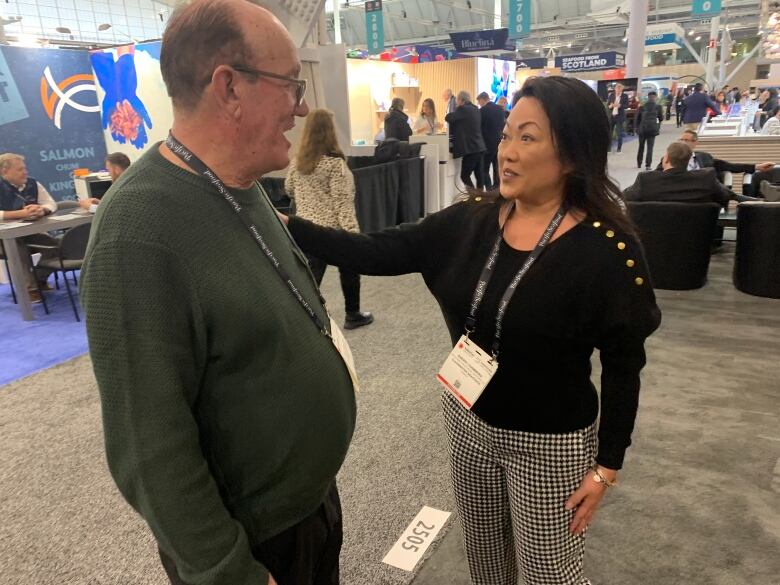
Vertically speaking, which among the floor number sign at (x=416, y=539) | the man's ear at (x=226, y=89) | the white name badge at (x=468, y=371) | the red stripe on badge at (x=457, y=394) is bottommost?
the floor number sign at (x=416, y=539)

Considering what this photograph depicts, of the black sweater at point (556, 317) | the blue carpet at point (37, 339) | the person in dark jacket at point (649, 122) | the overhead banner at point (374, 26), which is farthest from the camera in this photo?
the overhead banner at point (374, 26)

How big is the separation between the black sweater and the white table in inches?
162

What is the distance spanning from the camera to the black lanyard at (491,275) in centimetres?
118

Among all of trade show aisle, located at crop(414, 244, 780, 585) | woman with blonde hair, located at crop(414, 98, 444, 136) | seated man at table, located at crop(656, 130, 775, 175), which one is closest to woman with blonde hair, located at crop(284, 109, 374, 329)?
trade show aisle, located at crop(414, 244, 780, 585)

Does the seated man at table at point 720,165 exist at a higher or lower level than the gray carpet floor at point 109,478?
higher

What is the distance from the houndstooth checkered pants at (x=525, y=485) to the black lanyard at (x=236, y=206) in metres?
0.58

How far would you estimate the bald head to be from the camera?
79 cm

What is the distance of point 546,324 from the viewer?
1158 mm

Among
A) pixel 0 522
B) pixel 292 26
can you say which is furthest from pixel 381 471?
pixel 292 26

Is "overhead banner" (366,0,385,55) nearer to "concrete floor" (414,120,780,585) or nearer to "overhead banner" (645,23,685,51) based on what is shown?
"overhead banner" (645,23,685,51)

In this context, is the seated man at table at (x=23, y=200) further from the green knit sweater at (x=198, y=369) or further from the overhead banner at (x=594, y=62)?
the overhead banner at (x=594, y=62)

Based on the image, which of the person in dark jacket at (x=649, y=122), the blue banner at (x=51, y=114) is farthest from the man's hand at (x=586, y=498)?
the person in dark jacket at (x=649, y=122)

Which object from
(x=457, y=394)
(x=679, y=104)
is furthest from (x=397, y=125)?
(x=679, y=104)

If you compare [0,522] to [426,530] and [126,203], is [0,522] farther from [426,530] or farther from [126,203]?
[126,203]
